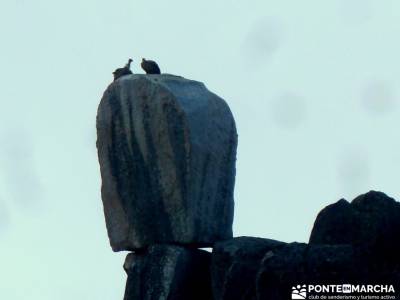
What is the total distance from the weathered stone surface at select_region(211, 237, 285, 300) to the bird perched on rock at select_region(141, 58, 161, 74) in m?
2.73

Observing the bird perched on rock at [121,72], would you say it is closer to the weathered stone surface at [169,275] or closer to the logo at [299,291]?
the weathered stone surface at [169,275]

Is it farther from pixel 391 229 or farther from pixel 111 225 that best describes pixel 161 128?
pixel 391 229

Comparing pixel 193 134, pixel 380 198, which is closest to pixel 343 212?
pixel 380 198

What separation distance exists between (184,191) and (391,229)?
263 centimetres

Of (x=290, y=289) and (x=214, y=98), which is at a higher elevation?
(x=214, y=98)

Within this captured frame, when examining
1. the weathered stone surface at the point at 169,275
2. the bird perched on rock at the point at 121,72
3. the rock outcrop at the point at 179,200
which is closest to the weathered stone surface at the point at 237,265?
the rock outcrop at the point at 179,200

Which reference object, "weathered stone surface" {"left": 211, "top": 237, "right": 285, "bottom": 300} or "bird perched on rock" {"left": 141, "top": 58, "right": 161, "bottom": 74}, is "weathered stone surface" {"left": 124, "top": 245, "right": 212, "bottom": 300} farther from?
"bird perched on rock" {"left": 141, "top": 58, "right": 161, "bottom": 74}

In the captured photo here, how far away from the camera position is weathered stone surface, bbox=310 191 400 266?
78.0 ft

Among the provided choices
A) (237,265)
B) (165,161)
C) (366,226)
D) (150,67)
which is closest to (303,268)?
(366,226)

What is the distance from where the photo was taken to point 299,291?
24.0 metres

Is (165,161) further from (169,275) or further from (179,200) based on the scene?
(169,275)

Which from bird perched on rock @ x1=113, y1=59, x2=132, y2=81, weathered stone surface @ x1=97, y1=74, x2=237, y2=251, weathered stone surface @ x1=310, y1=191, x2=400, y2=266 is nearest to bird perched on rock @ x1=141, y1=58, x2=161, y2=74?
bird perched on rock @ x1=113, y1=59, x2=132, y2=81

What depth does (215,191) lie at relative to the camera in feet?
84.9

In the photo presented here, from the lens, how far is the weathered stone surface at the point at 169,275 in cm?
2550
